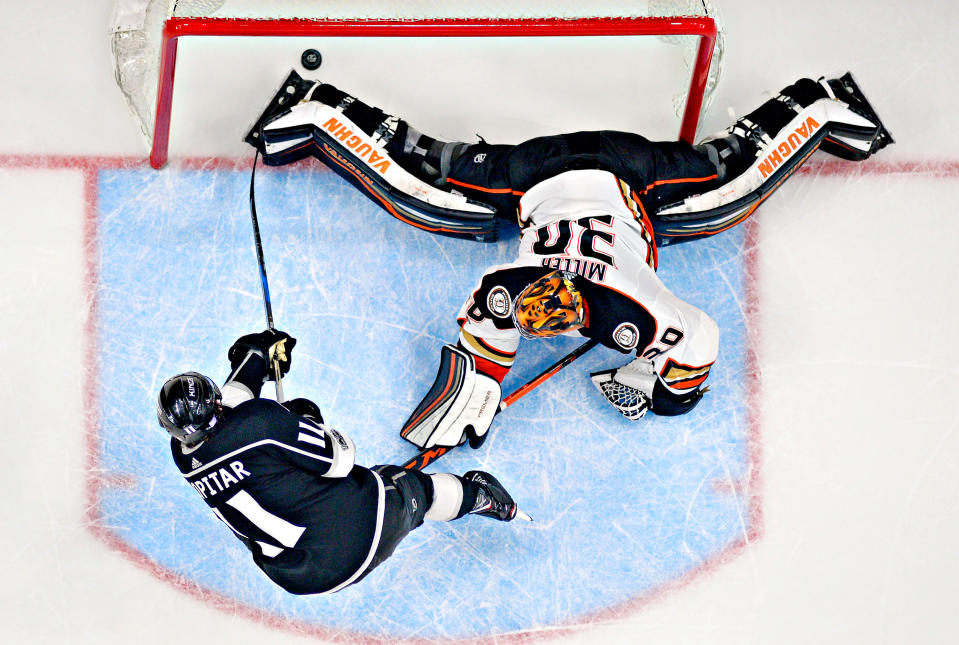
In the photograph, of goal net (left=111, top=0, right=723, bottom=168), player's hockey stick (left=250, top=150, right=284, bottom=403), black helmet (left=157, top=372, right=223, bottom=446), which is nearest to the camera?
black helmet (left=157, top=372, right=223, bottom=446)

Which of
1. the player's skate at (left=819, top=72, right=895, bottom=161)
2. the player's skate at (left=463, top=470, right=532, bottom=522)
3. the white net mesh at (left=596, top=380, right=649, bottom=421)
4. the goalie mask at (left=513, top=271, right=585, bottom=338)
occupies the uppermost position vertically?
the player's skate at (left=819, top=72, right=895, bottom=161)

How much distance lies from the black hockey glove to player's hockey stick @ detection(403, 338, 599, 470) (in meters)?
0.65

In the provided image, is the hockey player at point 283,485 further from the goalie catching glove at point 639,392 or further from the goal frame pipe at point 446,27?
the goal frame pipe at point 446,27

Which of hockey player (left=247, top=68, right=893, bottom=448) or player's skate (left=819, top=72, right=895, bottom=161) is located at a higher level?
player's skate (left=819, top=72, right=895, bottom=161)

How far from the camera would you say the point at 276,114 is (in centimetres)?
373

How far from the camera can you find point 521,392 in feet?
12.3

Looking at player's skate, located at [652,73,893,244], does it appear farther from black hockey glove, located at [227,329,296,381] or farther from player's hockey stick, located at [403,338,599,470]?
black hockey glove, located at [227,329,296,381]

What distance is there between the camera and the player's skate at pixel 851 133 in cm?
379

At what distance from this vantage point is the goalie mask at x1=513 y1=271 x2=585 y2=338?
3.08m

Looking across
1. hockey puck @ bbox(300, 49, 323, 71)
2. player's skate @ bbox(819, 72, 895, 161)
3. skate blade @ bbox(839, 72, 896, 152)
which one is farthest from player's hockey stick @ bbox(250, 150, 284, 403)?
skate blade @ bbox(839, 72, 896, 152)

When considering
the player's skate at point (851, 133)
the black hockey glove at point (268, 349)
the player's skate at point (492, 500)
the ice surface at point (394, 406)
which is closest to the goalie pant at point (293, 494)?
the black hockey glove at point (268, 349)

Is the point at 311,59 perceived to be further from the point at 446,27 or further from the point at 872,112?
the point at 872,112

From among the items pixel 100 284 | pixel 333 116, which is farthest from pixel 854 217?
pixel 100 284

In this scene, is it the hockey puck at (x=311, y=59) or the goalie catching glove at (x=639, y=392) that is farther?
the hockey puck at (x=311, y=59)
